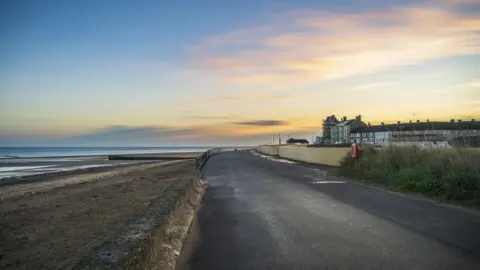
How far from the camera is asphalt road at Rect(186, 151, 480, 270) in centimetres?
578

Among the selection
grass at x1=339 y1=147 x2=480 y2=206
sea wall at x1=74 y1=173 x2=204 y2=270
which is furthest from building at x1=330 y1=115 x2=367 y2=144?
sea wall at x1=74 y1=173 x2=204 y2=270

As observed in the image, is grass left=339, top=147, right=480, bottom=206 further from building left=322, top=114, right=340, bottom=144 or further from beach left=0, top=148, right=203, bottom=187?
building left=322, top=114, right=340, bottom=144

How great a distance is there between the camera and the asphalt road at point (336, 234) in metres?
5.78

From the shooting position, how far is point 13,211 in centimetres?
1261

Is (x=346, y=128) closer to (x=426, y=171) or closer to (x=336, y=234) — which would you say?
(x=426, y=171)

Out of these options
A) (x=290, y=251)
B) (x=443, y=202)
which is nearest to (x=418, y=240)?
(x=290, y=251)

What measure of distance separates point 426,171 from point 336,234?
9649 millimetres

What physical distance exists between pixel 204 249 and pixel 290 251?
1.46 metres

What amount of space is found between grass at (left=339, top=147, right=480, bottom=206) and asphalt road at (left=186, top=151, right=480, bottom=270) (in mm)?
1302

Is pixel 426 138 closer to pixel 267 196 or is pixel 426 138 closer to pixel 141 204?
pixel 267 196

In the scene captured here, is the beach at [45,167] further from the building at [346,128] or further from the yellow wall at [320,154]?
the building at [346,128]

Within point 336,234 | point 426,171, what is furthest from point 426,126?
point 336,234

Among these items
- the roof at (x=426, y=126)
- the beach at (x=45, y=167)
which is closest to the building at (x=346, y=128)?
the roof at (x=426, y=126)

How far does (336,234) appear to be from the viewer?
297 inches
